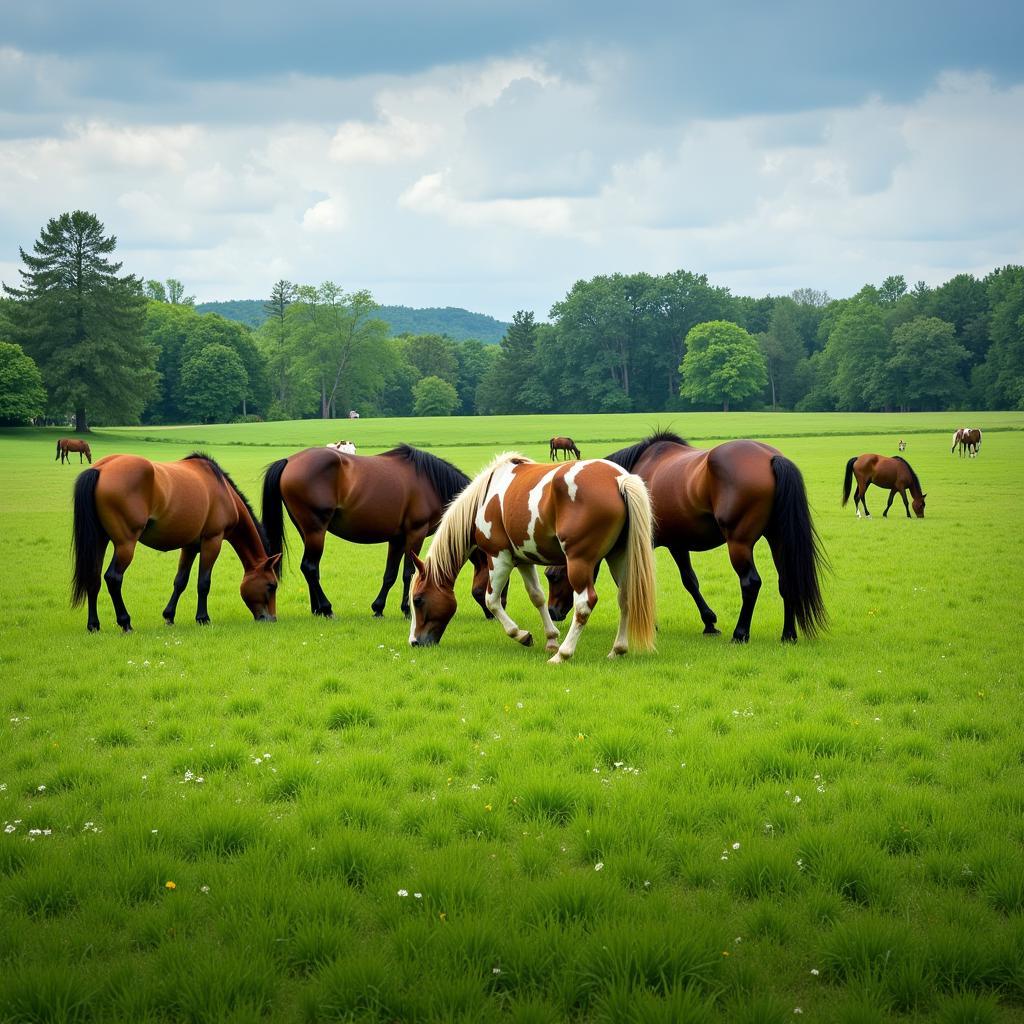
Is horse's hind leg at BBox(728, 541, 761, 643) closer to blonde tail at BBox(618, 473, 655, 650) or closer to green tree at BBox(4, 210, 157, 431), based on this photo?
blonde tail at BBox(618, 473, 655, 650)

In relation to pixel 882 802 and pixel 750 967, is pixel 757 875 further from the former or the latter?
pixel 882 802

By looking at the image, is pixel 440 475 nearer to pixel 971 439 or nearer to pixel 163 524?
pixel 163 524

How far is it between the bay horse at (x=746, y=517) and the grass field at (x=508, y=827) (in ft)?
1.63

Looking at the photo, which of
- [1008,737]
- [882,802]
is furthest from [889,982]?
[1008,737]

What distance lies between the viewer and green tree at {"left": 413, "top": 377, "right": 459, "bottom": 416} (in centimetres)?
13200

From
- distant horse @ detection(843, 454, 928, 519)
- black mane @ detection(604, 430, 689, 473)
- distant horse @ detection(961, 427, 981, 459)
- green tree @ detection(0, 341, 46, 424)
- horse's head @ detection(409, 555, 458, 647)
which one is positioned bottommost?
horse's head @ detection(409, 555, 458, 647)

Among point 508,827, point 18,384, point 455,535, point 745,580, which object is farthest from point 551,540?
point 18,384

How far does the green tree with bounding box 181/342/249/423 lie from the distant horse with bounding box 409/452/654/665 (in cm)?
9648

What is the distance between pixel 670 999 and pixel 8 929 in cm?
281

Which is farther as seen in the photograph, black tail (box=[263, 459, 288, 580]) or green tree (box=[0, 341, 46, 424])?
green tree (box=[0, 341, 46, 424])

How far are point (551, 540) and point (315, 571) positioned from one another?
4189 mm

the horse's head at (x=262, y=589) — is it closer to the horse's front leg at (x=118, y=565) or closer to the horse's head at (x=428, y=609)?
the horse's front leg at (x=118, y=565)

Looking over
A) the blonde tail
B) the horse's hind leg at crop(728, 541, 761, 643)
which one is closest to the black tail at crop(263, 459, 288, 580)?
the blonde tail

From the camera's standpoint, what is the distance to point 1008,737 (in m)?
6.59
